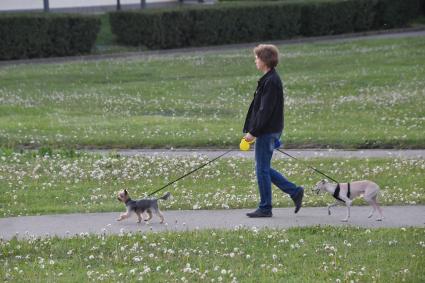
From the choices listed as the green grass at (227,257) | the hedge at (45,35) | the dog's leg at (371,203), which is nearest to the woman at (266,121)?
the dog's leg at (371,203)

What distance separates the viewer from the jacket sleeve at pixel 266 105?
10.4m

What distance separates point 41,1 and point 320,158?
91.1 feet

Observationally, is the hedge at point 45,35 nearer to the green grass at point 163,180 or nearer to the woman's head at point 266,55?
the green grass at point 163,180

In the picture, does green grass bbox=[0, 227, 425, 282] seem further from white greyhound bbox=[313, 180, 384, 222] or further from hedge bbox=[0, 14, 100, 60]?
hedge bbox=[0, 14, 100, 60]

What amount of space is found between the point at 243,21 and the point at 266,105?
25876 millimetres

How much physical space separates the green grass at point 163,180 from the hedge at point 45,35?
17.6 meters

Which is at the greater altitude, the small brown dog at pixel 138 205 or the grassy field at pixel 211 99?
the small brown dog at pixel 138 205

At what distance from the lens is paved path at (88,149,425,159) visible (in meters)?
14.8

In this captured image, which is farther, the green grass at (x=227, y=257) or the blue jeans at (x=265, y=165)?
the blue jeans at (x=265, y=165)

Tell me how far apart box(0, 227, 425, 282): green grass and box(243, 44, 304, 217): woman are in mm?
904

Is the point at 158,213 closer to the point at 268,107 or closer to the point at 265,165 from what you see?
the point at 265,165

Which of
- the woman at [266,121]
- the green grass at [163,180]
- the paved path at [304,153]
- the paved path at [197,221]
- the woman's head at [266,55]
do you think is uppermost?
the woman's head at [266,55]

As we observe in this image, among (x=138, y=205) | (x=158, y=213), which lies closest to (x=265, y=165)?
(x=158, y=213)

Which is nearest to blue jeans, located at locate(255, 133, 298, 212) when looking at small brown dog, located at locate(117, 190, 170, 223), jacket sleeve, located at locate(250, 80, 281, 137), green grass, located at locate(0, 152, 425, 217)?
jacket sleeve, located at locate(250, 80, 281, 137)
